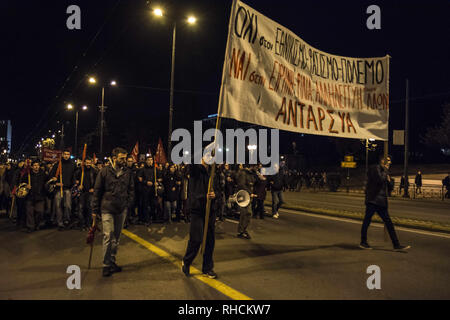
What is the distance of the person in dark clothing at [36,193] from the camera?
30.0 feet

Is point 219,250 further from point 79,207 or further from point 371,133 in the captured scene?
point 79,207

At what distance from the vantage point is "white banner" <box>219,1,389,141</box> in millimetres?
5508

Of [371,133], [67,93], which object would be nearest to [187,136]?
[67,93]

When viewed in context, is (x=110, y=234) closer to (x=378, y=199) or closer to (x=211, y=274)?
(x=211, y=274)

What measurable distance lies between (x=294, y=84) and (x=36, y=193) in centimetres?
656

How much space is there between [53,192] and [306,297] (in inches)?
287

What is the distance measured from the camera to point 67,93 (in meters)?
42.3

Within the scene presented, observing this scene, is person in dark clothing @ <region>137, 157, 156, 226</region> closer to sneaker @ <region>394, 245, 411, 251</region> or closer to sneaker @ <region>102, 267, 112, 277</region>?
sneaker @ <region>102, 267, 112, 277</region>

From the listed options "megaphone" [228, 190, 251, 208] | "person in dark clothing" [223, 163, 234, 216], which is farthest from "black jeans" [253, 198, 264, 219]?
"megaphone" [228, 190, 251, 208]

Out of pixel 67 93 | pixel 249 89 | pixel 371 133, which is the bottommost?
pixel 371 133

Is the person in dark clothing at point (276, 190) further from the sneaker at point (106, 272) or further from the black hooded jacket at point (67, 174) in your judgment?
the sneaker at point (106, 272)

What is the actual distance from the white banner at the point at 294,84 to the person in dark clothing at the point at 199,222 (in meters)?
0.92

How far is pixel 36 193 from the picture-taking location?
9234 mm

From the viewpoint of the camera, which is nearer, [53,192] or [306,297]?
[306,297]
